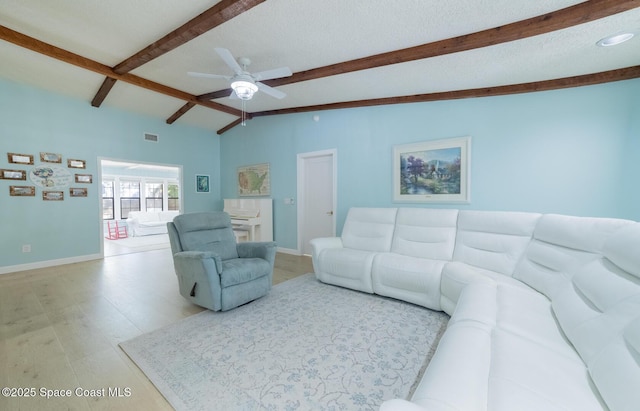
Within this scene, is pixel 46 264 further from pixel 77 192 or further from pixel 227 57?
pixel 227 57

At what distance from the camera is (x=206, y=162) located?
20.1 ft

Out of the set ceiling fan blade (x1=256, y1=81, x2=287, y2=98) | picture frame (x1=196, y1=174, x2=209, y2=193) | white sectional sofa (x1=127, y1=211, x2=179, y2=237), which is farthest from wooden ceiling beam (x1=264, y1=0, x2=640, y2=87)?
white sectional sofa (x1=127, y1=211, x2=179, y2=237)

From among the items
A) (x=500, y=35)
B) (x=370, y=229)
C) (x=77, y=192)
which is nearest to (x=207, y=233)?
(x=370, y=229)

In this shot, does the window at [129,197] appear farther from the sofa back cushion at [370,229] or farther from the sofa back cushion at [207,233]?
the sofa back cushion at [370,229]

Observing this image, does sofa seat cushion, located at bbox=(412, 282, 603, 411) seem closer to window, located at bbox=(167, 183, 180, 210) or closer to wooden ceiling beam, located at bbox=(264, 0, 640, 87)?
wooden ceiling beam, located at bbox=(264, 0, 640, 87)

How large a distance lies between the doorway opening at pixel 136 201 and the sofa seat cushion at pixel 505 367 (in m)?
7.66

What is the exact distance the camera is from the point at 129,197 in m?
8.70

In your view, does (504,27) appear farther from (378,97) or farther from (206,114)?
(206,114)

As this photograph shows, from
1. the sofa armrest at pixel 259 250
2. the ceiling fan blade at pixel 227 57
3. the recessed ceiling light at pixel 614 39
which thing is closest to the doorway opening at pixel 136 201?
the sofa armrest at pixel 259 250

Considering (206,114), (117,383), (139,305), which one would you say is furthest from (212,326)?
(206,114)

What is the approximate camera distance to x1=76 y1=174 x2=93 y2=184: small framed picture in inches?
169

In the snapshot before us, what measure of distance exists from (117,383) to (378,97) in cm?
406

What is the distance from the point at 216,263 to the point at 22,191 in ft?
13.0

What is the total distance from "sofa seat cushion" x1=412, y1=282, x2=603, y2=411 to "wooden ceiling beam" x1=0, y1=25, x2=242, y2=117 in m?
4.85
